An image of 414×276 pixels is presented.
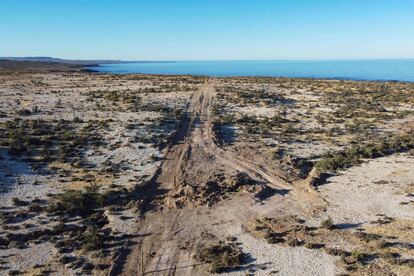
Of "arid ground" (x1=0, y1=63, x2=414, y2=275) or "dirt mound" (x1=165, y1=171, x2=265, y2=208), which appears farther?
"dirt mound" (x1=165, y1=171, x2=265, y2=208)

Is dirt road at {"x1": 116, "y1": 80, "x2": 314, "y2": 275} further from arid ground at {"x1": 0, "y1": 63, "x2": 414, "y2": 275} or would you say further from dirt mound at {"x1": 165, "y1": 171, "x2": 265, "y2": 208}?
dirt mound at {"x1": 165, "y1": 171, "x2": 265, "y2": 208}

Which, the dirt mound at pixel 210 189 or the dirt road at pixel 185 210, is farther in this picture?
the dirt mound at pixel 210 189

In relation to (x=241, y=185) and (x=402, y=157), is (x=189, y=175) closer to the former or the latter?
(x=241, y=185)

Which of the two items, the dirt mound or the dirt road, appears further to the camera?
the dirt mound

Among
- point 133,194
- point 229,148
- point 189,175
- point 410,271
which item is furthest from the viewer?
point 229,148

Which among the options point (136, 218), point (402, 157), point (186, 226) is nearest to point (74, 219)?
point (136, 218)

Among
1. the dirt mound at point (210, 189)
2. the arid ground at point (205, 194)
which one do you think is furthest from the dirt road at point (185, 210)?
the dirt mound at point (210, 189)

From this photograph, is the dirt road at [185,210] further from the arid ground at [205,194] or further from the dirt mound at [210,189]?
the dirt mound at [210,189]

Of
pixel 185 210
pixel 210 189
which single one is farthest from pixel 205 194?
pixel 185 210

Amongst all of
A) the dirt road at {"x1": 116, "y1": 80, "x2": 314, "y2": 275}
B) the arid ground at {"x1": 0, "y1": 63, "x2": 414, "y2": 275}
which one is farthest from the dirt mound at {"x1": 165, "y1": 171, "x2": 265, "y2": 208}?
the dirt road at {"x1": 116, "y1": 80, "x2": 314, "y2": 275}
